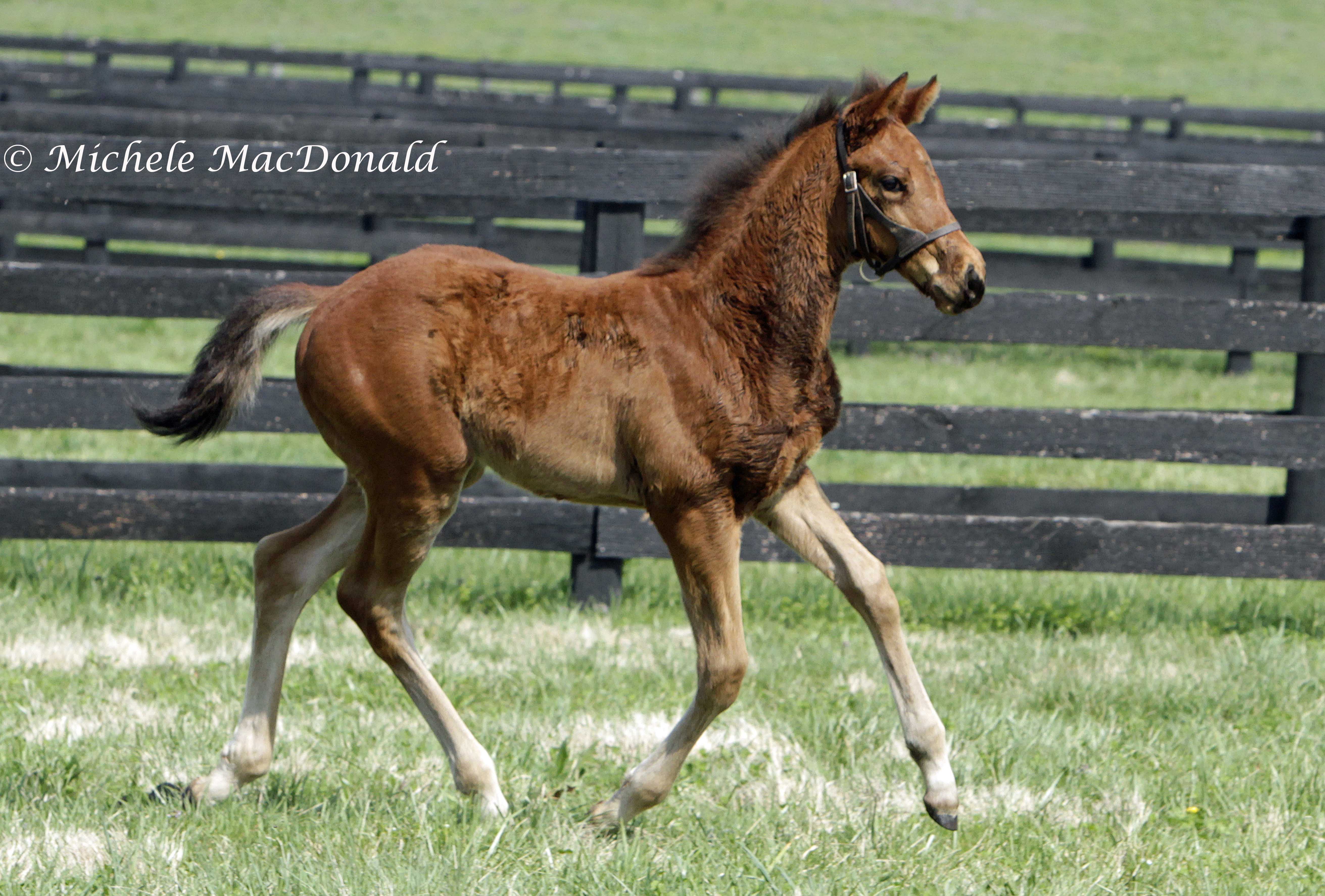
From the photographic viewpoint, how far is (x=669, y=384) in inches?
117

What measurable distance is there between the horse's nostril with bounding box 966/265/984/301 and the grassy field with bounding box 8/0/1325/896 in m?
1.23

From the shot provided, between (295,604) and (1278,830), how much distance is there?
2401mm

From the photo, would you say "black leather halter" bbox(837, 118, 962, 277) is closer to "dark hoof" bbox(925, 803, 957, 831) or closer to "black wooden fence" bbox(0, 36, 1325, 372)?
"dark hoof" bbox(925, 803, 957, 831)

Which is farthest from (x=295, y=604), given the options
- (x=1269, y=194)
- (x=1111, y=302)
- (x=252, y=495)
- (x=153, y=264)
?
(x=153, y=264)

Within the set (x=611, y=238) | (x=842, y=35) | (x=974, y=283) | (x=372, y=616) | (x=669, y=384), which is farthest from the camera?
(x=842, y=35)

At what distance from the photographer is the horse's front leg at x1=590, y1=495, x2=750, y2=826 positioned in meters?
2.95

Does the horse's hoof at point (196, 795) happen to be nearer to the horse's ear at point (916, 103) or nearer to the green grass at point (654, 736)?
the green grass at point (654, 736)

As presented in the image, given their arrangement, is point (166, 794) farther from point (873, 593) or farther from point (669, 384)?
point (873, 593)

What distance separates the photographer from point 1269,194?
4988 mm

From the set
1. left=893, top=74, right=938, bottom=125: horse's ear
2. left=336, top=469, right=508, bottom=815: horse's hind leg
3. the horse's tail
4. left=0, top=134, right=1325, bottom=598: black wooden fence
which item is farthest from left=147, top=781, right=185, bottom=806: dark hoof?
left=893, top=74, right=938, bottom=125: horse's ear

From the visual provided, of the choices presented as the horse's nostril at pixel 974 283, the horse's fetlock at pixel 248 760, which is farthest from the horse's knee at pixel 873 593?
the horse's fetlock at pixel 248 760

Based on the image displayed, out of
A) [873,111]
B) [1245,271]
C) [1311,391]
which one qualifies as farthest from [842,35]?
[873,111]

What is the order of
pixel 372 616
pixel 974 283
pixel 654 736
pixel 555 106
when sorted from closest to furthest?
pixel 974 283 < pixel 372 616 < pixel 654 736 < pixel 555 106

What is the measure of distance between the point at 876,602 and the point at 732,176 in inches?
40.8
